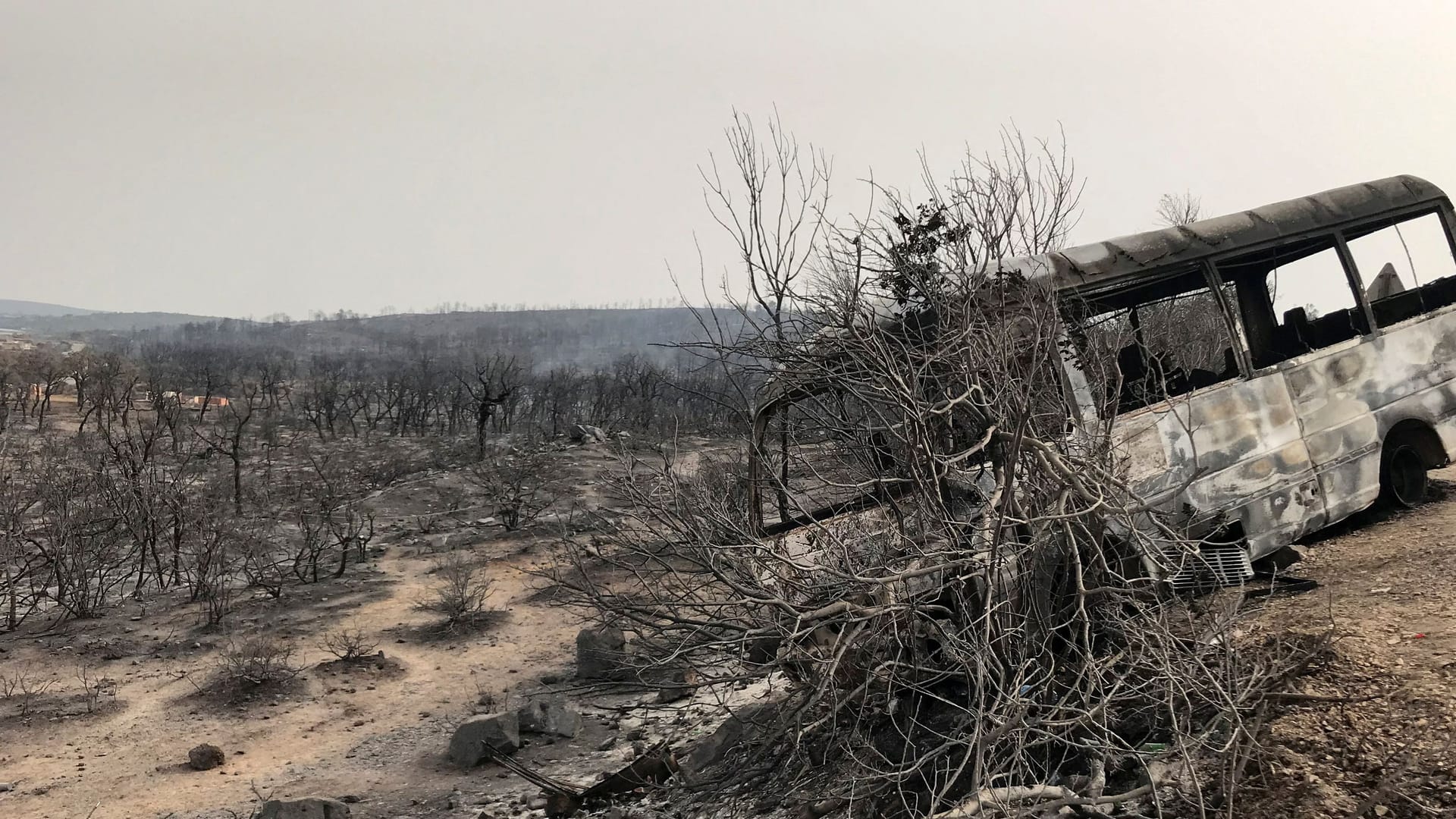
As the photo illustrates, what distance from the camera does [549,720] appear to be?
891 centimetres

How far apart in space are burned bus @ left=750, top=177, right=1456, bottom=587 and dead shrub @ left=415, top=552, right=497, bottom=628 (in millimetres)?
7880

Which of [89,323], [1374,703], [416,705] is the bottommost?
[416,705]

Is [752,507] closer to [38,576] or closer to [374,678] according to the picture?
[374,678]

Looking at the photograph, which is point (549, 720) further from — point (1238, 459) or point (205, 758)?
point (1238, 459)

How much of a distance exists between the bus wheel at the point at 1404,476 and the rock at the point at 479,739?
7780 millimetres

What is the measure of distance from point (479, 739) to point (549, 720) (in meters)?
0.76

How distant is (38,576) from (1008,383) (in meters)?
16.7

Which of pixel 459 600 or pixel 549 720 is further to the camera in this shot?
pixel 459 600

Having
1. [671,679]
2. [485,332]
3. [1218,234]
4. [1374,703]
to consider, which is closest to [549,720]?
[671,679]

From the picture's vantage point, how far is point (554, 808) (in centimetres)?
690

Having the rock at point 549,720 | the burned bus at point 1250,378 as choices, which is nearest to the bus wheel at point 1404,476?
the burned bus at point 1250,378

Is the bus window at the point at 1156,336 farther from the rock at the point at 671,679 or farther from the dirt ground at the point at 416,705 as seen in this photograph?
the rock at the point at 671,679

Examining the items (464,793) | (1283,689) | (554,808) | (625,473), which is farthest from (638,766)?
(1283,689)

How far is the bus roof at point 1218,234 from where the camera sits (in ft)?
20.1
